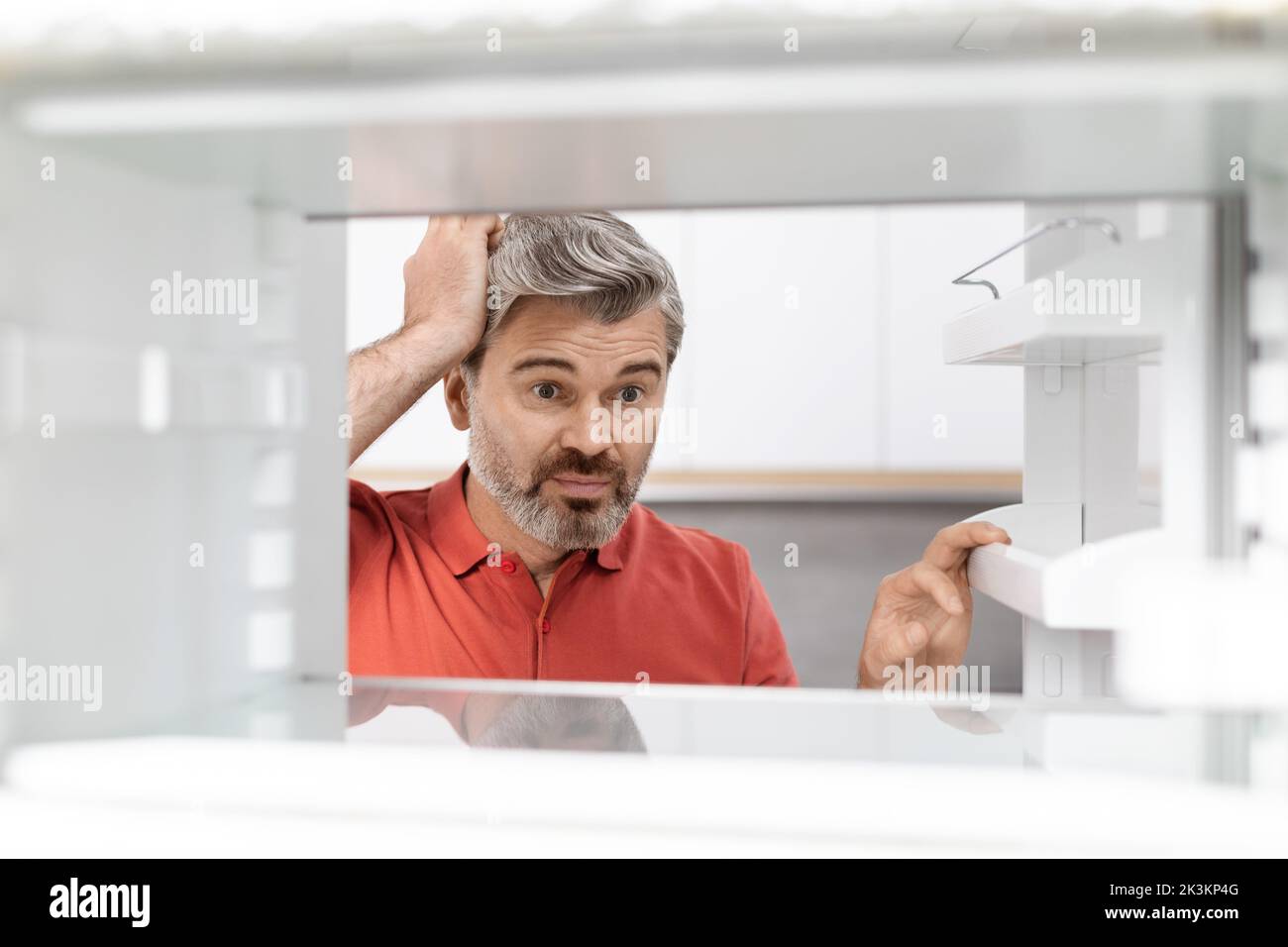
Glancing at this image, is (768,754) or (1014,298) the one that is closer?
(768,754)

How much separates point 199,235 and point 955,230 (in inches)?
87.9

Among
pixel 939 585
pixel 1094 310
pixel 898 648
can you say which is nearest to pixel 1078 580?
pixel 1094 310

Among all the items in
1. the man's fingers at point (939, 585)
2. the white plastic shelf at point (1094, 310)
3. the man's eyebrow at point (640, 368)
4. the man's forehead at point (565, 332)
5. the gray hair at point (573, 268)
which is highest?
the gray hair at point (573, 268)

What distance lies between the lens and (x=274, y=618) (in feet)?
2.31

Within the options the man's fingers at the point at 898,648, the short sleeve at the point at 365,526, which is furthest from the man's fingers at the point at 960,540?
the short sleeve at the point at 365,526

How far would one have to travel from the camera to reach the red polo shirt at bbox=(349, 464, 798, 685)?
5.36ft

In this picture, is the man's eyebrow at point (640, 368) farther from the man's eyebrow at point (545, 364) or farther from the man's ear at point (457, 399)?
the man's ear at point (457, 399)

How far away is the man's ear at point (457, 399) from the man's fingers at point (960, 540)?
1017 millimetres

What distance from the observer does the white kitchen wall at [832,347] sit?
251 cm

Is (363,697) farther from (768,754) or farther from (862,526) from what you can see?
(862,526)

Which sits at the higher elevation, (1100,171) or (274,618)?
(1100,171)

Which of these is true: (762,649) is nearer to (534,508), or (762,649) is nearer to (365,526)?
(534,508)

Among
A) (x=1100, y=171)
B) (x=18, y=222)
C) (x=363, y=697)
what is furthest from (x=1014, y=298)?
(x=18, y=222)
